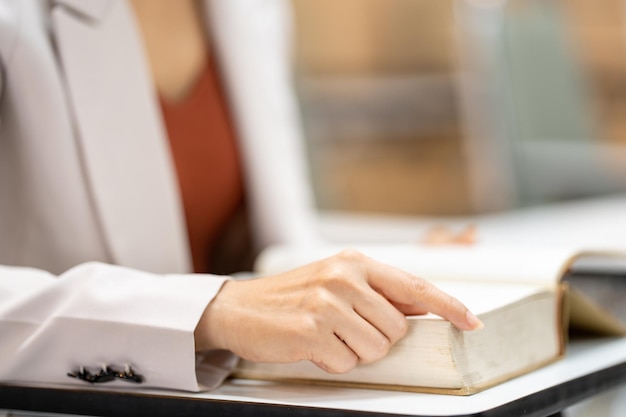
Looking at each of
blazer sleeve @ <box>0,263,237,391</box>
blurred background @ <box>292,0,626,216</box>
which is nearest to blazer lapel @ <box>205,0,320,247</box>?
blazer sleeve @ <box>0,263,237,391</box>

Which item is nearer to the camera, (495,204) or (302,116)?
(495,204)

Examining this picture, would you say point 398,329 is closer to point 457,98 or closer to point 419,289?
point 419,289

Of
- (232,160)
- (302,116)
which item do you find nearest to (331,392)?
(232,160)

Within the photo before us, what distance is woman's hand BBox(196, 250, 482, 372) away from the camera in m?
0.64

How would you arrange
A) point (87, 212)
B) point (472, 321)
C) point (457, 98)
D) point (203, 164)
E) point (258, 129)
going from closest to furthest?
point (472, 321)
point (87, 212)
point (203, 164)
point (258, 129)
point (457, 98)

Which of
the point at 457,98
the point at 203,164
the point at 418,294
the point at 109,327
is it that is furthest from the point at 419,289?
the point at 457,98

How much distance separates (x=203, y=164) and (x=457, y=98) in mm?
1909

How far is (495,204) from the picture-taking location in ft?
8.68

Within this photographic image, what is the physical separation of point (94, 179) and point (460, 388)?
0.44m

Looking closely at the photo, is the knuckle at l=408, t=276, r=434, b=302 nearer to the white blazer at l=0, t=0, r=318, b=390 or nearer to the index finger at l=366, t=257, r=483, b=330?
the index finger at l=366, t=257, r=483, b=330

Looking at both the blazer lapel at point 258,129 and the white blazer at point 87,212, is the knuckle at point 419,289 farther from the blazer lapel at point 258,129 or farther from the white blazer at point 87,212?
the blazer lapel at point 258,129

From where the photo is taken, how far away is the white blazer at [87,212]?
0.70 meters

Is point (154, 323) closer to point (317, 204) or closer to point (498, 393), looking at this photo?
point (498, 393)

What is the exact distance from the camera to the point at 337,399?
0.64 meters
